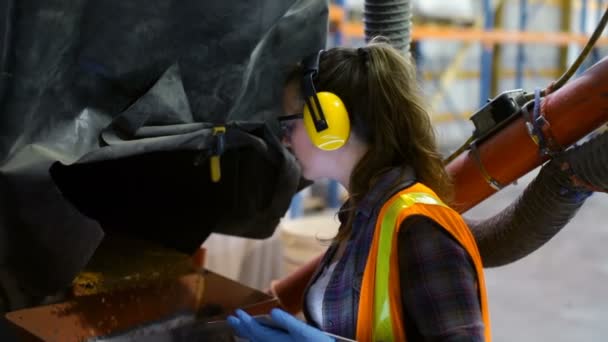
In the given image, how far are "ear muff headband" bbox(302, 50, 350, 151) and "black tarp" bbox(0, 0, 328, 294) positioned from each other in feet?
0.68

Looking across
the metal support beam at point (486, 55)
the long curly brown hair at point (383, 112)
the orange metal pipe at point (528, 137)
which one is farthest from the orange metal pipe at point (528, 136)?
the metal support beam at point (486, 55)

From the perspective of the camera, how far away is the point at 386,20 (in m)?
1.63

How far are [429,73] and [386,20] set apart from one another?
19.5 ft

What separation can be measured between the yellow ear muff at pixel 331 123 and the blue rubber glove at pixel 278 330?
0.31m

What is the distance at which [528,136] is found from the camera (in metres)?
1.43

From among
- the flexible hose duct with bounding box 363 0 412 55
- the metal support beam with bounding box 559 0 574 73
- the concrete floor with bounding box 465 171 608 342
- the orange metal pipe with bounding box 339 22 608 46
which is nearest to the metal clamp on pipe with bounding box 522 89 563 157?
the flexible hose duct with bounding box 363 0 412 55

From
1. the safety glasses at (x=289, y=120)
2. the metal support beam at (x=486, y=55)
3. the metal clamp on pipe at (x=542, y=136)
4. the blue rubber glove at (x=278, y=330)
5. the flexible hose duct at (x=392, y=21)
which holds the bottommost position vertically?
the metal support beam at (x=486, y=55)

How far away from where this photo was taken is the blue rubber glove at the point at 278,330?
3.79 feet

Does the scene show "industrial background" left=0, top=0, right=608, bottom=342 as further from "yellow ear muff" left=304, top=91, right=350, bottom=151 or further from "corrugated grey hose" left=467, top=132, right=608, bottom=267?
"yellow ear muff" left=304, top=91, right=350, bottom=151

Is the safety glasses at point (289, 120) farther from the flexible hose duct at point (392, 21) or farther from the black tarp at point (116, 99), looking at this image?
the flexible hose duct at point (392, 21)

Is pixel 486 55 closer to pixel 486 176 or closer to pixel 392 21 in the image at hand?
pixel 392 21

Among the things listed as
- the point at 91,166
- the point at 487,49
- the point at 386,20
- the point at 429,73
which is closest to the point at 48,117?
the point at 91,166

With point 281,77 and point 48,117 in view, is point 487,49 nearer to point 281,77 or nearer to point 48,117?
point 281,77

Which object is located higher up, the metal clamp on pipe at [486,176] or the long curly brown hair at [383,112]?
the long curly brown hair at [383,112]
